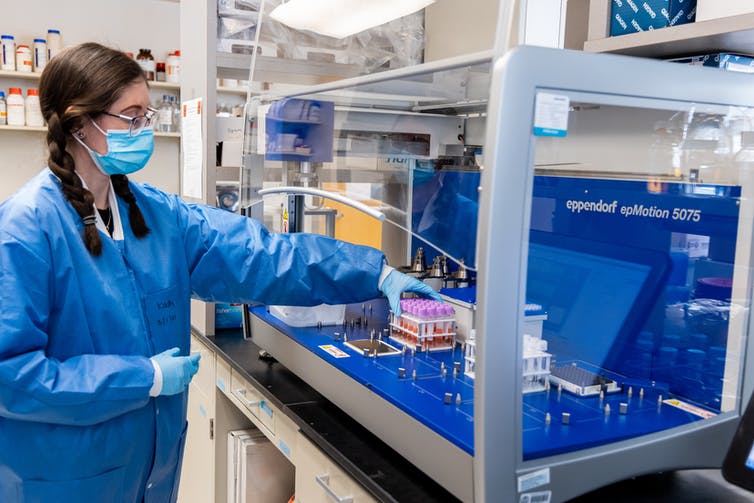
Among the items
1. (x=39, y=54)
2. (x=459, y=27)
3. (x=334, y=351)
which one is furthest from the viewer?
(x=39, y=54)

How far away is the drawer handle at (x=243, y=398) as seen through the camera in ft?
6.72

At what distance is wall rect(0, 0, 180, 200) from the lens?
14.2 ft

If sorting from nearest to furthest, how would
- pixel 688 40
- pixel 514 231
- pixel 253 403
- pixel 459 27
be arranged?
pixel 514 231 → pixel 688 40 → pixel 459 27 → pixel 253 403

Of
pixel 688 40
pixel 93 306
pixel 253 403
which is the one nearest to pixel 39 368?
pixel 93 306

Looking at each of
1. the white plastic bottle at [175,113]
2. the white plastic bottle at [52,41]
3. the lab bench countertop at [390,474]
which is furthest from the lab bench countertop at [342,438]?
the white plastic bottle at [52,41]

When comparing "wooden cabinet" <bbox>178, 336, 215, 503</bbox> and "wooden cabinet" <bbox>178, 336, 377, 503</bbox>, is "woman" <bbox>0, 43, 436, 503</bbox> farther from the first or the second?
"wooden cabinet" <bbox>178, 336, 215, 503</bbox>

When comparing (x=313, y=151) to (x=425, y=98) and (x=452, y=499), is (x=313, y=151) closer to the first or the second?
(x=425, y=98)

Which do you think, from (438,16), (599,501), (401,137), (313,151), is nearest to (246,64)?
(313,151)

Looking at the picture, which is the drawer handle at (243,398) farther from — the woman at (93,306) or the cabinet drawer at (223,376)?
the woman at (93,306)

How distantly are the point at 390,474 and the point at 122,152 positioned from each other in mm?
918

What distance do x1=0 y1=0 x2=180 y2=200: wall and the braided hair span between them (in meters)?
3.04

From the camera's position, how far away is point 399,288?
170 centimetres

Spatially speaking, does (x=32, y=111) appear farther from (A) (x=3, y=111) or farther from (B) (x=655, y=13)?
(B) (x=655, y=13)

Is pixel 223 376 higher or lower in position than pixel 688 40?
lower
